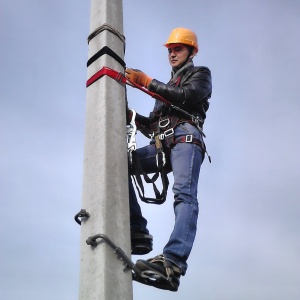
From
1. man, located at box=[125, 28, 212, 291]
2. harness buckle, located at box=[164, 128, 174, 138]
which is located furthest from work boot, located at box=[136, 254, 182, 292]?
harness buckle, located at box=[164, 128, 174, 138]

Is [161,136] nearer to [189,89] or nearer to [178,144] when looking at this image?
[178,144]

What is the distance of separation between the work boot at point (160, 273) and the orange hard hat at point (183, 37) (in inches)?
94.1

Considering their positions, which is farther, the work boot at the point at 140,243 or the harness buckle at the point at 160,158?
the harness buckle at the point at 160,158

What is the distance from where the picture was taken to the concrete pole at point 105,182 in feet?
8.20

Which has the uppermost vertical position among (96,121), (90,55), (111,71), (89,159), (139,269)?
(90,55)

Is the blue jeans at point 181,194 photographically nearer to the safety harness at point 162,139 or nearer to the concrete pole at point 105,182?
the safety harness at point 162,139

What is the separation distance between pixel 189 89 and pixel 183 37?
2.94 ft

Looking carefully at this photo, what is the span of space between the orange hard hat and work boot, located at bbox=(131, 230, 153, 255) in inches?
77.7

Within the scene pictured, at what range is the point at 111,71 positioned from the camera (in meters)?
3.19

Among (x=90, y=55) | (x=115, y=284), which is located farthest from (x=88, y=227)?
(x=90, y=55)

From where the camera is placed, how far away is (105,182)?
275 centimetres

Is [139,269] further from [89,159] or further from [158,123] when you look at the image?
[158,123]

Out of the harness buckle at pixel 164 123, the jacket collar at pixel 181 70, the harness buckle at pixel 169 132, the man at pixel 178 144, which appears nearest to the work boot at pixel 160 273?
the man at pixel 178 144

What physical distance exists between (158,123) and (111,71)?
1.40 m
